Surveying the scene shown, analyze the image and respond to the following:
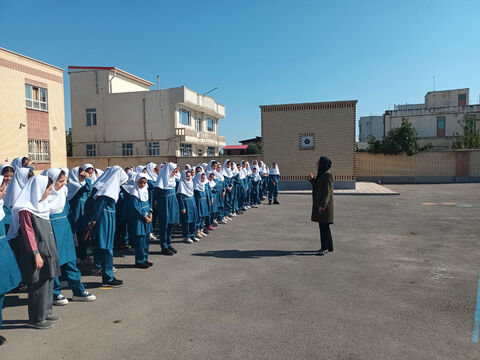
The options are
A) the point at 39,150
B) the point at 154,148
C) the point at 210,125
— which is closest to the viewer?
the point at 39,150

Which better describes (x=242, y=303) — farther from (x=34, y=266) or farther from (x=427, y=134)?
(x=427, y=134)

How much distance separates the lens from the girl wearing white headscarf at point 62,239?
15.3ft

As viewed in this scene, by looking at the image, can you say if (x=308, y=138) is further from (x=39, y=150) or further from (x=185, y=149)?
(x=39, y=150)

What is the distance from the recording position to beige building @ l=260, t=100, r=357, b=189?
21109 millimetres

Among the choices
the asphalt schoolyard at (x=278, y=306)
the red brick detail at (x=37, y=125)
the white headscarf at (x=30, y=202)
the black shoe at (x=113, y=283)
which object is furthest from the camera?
the red brick detail at (x=37, y=125)

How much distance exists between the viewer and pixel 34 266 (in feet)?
13.5

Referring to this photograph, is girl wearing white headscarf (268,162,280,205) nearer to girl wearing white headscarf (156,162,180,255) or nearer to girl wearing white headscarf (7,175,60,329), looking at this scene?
girl wearing white headscarf (156,162,180,255)

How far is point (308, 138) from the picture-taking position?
21.7 meters

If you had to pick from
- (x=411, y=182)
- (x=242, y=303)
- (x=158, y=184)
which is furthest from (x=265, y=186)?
(x=411, y=182)

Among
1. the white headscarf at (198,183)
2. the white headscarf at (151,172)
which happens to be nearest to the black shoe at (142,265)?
the white headscarf at (198,183)

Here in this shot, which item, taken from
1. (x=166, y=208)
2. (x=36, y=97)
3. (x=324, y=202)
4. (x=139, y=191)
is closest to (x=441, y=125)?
(x=36, y=97)

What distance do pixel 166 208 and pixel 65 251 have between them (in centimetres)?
278

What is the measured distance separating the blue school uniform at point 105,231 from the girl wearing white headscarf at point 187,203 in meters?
2.79

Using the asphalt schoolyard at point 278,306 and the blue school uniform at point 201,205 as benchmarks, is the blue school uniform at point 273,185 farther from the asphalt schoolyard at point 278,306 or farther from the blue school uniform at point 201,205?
the asphalt schoolyard at point 278,306
